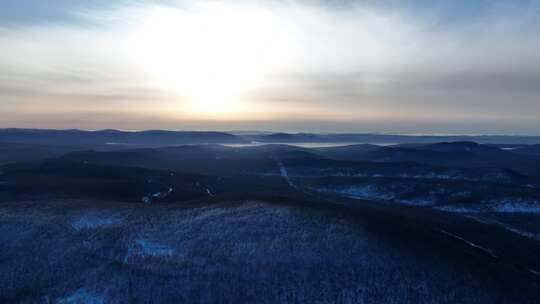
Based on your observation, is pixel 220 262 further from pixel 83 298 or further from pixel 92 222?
pixel 92 222

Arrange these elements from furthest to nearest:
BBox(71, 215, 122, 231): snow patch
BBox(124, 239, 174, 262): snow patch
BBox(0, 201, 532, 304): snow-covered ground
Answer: BBox(71, 215, 122, 231): snow patch
BBox(124, 239, 174, 262): snow patch
BBox(0, 201, 532, 304): snow-covered ground

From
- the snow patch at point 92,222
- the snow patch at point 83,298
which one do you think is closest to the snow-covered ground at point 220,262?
the snow patch at point 83,298

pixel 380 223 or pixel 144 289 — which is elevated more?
pixel 380 223

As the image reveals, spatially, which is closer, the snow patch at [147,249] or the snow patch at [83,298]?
the snow patch at [83,298]

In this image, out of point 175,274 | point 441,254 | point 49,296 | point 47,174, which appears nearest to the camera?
point 49,296

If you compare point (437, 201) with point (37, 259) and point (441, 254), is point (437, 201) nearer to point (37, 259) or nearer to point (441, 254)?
point (441, 254)

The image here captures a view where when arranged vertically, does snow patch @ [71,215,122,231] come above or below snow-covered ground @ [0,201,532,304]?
above

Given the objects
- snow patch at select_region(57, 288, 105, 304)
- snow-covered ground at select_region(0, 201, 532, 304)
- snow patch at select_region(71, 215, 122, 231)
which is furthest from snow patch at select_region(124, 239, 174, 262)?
snow patch at select_region(71, 215, 122, 231)

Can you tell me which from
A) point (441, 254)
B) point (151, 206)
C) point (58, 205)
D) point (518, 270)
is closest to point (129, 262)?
point (151, 206)

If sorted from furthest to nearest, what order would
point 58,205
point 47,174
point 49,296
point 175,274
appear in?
point 47,174
point 58,205
point 175,274
point 49,296

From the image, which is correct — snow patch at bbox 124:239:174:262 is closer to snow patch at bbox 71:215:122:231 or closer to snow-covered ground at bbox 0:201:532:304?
snow-covered ground at bbox 0:201:532:304

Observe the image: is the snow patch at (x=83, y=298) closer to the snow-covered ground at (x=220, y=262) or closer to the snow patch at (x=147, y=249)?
the snow-covered ground at (x=220, y=262)
